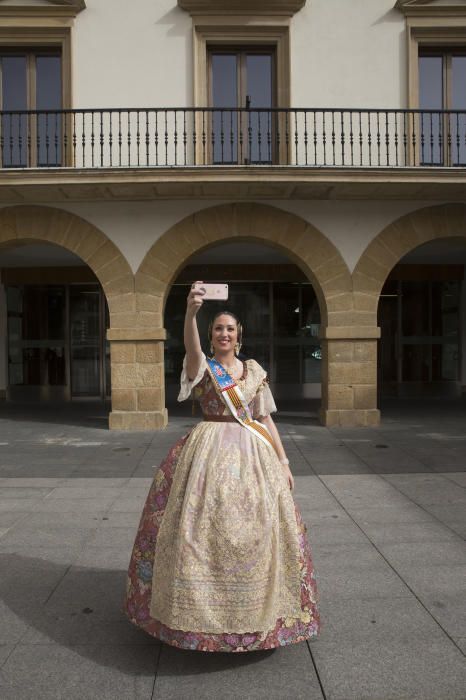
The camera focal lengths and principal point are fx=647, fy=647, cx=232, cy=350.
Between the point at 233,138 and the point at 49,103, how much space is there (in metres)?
3.55

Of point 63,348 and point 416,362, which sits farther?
point 416,362

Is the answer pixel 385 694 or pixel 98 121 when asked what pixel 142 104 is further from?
pixel 385 694

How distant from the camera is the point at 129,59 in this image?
462 inches

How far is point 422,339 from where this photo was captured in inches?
691

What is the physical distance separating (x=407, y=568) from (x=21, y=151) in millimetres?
10624

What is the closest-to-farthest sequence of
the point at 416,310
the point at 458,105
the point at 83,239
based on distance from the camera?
the point at 83,239 < the point at 458,105 < the point at 416,310

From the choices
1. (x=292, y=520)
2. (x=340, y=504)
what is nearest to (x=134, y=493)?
(x=340, y=504)

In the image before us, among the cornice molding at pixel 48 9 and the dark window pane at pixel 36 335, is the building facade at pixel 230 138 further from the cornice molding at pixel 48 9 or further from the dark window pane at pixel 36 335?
the dark window pane at pixel 36 335

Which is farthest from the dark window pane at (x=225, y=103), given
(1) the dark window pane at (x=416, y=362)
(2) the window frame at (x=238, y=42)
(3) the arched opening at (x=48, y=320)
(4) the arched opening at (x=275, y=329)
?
(1) the dark window pane at (x=416, y=362)

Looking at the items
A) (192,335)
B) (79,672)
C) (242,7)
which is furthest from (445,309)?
(79,672)

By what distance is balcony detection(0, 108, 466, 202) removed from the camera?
1084 cm

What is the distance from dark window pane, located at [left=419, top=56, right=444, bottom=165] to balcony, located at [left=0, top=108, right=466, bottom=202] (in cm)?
3

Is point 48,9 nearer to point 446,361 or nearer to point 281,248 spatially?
point 281,248

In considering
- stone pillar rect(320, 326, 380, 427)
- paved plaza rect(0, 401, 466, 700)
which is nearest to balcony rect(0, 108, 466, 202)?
stone pillar rect(320, 326, 380, 427)
